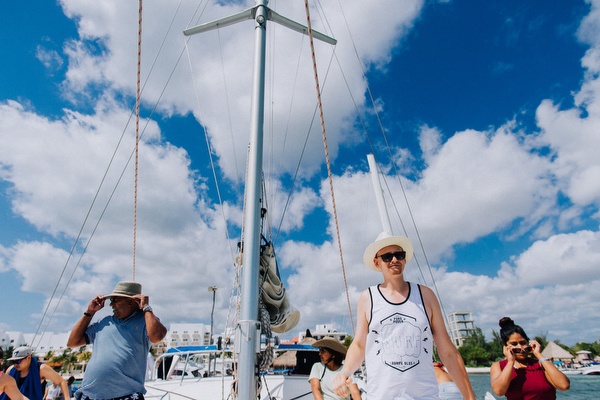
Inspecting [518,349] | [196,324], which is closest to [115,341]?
[518,349]

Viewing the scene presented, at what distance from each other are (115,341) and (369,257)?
2495 millimetres

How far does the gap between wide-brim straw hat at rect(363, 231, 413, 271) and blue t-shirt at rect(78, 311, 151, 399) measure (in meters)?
2.30

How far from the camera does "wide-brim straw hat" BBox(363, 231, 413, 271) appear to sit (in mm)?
2320

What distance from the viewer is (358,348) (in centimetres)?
211

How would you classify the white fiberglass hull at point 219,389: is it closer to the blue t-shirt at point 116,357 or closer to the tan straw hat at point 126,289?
the blue t-shirt at point 116,357

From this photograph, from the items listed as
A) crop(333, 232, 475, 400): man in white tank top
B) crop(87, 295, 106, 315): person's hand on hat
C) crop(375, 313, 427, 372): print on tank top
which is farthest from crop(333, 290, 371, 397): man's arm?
crop(87, 295, 106, 315): person's hand on hat

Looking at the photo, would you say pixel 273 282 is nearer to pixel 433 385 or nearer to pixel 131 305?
pixel 131 305

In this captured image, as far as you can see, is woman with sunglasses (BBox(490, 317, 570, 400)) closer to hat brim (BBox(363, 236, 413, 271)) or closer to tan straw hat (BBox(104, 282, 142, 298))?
hat brim (BBox(363, 236, 413, 271))

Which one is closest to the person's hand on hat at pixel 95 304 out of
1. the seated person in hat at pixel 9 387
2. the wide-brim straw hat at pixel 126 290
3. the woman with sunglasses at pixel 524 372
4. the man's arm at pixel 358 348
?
the wide-brim straw hat at pixel 126 290

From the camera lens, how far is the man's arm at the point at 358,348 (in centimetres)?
188

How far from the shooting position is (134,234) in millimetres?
5500

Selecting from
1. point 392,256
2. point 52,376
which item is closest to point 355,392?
point 392,256

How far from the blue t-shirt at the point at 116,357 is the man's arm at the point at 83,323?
0.17ft

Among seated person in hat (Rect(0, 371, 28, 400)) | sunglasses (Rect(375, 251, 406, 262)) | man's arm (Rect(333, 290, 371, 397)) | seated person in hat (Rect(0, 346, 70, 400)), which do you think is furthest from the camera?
seated person in hat (Rect(0, 346, 70, 400))
